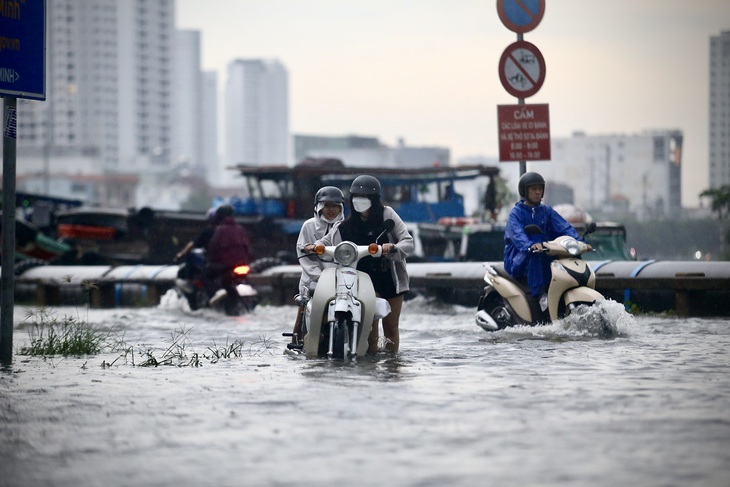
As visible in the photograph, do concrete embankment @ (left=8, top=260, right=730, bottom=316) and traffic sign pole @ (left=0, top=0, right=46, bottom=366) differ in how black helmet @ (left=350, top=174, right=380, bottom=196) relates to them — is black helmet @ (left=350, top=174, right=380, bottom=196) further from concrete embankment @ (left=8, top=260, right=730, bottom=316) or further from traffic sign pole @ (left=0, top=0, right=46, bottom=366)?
concrete embankment @ (left=8, top=260, right=730, bottom=316)

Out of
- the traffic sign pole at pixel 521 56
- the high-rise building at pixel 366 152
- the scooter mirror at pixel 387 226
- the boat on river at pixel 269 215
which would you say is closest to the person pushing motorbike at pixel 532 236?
the traffic sign pole at pixel 521 56

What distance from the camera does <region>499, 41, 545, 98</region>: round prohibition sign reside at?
47.4 feet

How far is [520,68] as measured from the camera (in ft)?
47.5

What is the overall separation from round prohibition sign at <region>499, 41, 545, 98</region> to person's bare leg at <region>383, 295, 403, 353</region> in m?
4.15

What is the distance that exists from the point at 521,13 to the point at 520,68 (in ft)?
2.11

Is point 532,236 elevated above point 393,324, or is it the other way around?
point 532,236

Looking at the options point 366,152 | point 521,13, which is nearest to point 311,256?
point 521,13

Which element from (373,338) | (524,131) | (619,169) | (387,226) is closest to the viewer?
(387,226)

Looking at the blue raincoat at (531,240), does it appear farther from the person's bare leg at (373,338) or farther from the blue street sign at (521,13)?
the blue street sign at (521,13)

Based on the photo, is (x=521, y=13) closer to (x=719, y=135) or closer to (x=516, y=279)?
(x=516, y=279)

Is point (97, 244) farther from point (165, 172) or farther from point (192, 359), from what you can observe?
point (165, 172)

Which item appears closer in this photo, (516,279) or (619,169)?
(516,279)

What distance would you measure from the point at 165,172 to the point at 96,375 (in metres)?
171

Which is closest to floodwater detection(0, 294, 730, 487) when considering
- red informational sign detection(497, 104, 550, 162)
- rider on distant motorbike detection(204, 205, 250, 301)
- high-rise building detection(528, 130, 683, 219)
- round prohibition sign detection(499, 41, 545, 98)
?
red informational sign detection(497, 104, 550, 162)
